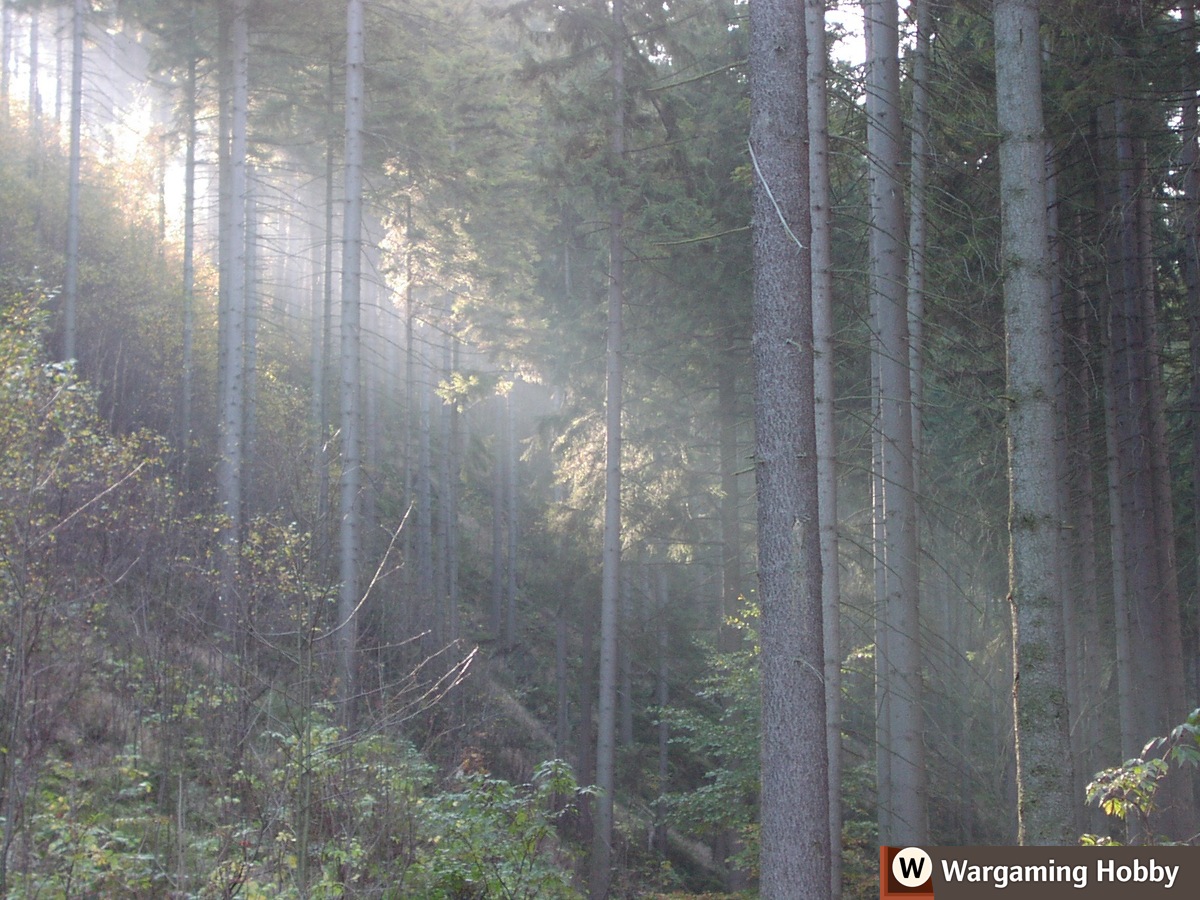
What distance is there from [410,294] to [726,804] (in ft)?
42.9

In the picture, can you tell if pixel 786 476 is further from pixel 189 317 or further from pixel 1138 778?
pixel 189 317

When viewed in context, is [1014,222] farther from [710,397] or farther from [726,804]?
[710,397]

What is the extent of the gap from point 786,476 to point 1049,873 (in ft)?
11.5

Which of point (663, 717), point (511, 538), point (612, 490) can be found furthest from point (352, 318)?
point (511, 538)

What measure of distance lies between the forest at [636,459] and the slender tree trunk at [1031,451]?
3 cm

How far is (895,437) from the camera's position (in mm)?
10328

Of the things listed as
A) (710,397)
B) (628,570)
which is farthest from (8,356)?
(628,570)

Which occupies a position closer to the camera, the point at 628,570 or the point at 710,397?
the point at 710,397

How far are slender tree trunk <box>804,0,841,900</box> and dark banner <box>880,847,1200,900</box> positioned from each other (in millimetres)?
2835

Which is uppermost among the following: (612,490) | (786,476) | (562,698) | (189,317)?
(189,317)

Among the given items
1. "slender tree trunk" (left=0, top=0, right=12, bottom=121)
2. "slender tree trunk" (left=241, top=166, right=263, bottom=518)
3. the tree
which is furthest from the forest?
"slender tree trunk" (left=0, top=0, right=12, bottom=121)

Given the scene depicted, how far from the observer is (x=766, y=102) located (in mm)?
6781

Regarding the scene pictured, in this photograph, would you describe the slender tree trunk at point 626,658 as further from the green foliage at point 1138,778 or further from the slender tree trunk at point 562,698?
the green foliage at point 1138,778

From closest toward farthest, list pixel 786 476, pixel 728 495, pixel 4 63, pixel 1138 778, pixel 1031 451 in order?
pixel 1138 778, pixel 786 476, pixel 1031 451, pixel 728 495, pixel 4 63
